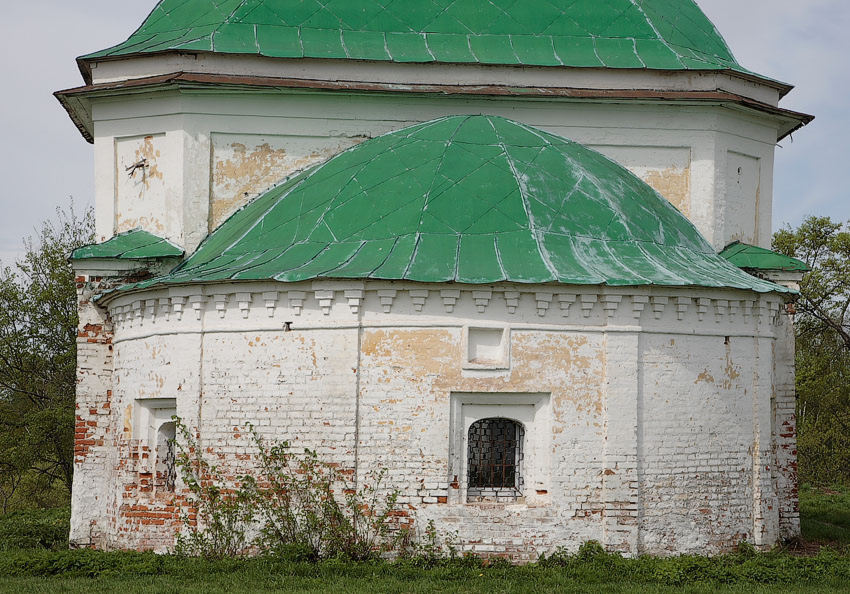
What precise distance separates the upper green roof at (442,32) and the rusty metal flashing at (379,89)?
402 mm

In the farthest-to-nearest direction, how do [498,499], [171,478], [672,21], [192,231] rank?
1. [672,21]
2. [192,231]
3. [171,478]
4. [498,499]

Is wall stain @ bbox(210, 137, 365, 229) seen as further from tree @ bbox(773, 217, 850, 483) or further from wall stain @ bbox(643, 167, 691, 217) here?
tree @ bbox(773, 217, 850, 483)

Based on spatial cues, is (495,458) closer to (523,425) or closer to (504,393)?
(523,425)

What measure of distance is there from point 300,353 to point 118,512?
11.0 ft

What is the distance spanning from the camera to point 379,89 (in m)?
15.0

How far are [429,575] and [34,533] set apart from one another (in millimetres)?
7384

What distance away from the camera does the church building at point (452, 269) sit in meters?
11.6

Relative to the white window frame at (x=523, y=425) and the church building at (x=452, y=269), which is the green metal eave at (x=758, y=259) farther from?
the white window frame at (x=523, y=425)

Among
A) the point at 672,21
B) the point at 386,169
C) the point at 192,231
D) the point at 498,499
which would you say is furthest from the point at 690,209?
the point at 192,231

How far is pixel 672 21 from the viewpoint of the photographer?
53.9 feet

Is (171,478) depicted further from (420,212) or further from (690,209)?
(690,209)

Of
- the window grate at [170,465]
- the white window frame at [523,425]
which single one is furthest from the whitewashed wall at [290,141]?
the white window frame at [523,425]

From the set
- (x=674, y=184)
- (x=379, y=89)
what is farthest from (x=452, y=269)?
(x=674, y=184)

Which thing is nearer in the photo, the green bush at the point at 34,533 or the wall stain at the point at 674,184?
the green bush at the point at 34,533
